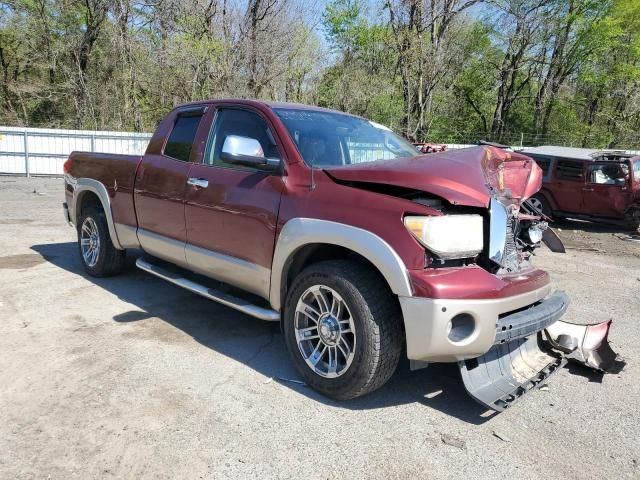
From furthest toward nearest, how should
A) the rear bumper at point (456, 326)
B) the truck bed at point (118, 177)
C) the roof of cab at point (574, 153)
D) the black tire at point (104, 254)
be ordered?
1. the roof of cab at point (574, 153)
2. the black tire at point (104, 254)
3. the truck bed at point (118, 177)
4. the rear bumper at point (456, 326)

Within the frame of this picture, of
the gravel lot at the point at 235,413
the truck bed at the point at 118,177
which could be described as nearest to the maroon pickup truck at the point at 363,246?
the gravel lot at the point at 235,413

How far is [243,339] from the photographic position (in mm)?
4363

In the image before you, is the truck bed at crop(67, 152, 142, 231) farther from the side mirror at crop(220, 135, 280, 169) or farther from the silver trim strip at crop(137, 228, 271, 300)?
the side mirror at crop(220, 135, 280, 169)

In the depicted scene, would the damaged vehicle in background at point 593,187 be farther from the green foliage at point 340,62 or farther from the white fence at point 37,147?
the green foliage at point 340,62

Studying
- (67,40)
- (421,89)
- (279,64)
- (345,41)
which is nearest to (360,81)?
(421,89)

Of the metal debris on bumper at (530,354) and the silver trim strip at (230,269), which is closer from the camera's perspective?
the metal debris on bumper at (530,354)

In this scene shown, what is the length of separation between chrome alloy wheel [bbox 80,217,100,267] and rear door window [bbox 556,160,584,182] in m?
10.5

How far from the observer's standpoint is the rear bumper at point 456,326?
283 cm

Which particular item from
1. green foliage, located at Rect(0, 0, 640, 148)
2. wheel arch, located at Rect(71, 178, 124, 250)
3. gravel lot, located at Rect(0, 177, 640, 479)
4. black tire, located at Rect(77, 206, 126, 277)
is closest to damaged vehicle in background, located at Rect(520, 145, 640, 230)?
gravel lot, located at Rect(0, 177, 640, 479)

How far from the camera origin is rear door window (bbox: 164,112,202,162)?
4648mm

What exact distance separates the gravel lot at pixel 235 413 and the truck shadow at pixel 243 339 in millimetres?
16

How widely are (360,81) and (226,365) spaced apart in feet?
84.2

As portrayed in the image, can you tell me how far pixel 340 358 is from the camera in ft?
11.0

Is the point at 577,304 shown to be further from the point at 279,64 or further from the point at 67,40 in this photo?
the point at 67,40
